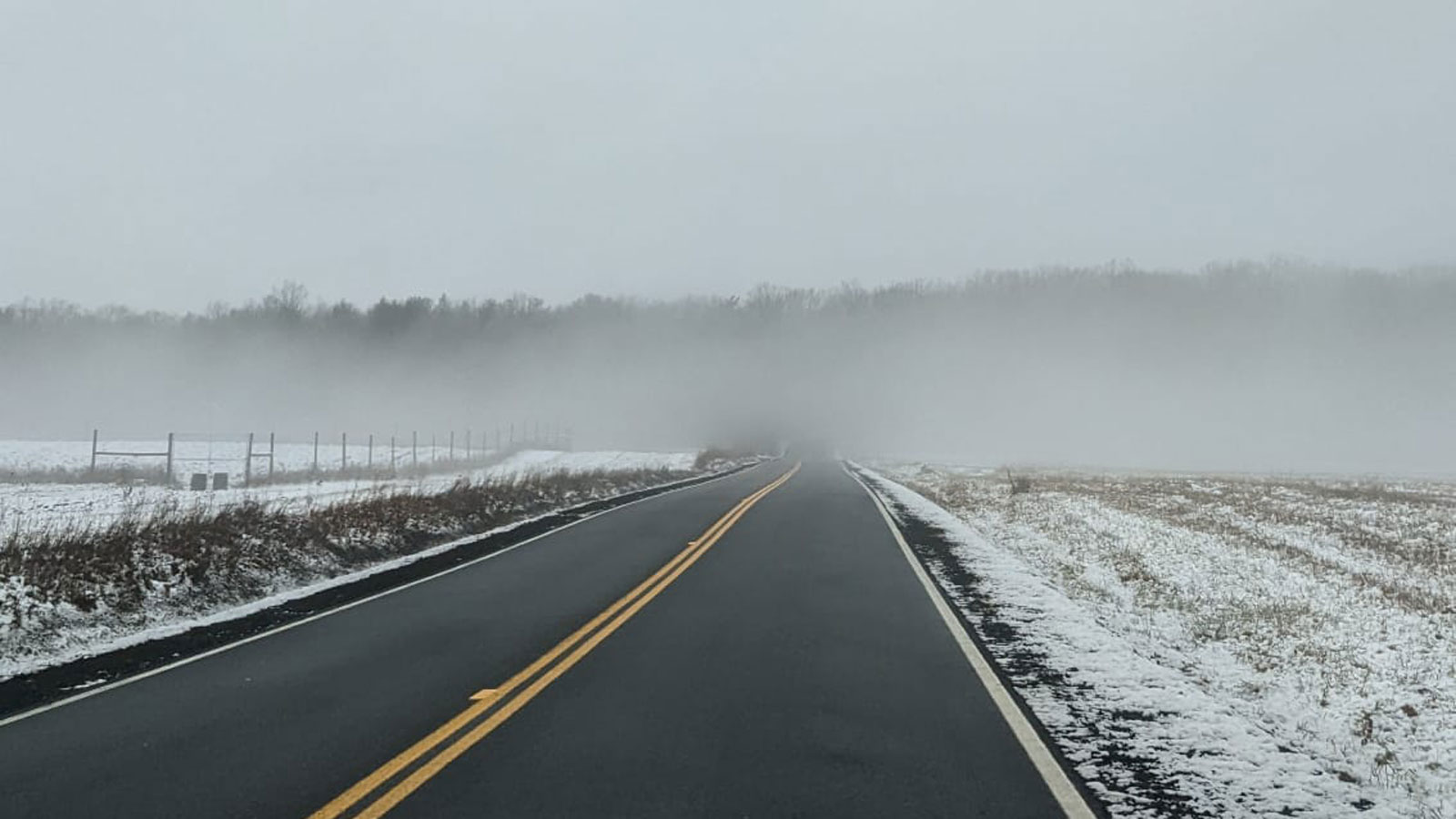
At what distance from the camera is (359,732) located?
5.43 metres

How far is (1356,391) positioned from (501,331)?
476 feet

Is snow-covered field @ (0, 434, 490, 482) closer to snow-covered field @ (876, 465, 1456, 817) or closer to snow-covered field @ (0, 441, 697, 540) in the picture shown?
snow-covered field @ (0, 441, 697, 540)

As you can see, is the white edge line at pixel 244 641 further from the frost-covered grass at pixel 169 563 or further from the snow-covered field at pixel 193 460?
the snow-covered field at pixel 193 460

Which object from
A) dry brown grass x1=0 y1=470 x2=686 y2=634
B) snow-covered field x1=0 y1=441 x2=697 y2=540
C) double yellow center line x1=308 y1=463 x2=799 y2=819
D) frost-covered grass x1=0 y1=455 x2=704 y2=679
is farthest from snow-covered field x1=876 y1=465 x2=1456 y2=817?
snow-covered field x1=0 y1=441 x2=697 y2=540

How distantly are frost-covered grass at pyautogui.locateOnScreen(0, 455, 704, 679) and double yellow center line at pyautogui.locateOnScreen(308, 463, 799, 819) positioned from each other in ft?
14.4

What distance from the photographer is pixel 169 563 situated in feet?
34.8

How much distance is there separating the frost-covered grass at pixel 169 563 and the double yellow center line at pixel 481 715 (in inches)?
173

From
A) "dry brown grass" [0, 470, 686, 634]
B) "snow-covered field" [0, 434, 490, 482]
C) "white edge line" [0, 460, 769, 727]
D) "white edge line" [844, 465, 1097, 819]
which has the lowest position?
"white edge line" [0, 460, 769, 727]

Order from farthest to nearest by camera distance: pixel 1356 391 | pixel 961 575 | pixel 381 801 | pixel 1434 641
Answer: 1. pixel 1356 391
2. pixel 961 575
3. pixel 1434 641
4. pixel 381 801

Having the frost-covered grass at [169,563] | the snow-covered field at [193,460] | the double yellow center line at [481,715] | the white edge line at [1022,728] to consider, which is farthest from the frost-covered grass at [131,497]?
the white edge line at [1022,728]

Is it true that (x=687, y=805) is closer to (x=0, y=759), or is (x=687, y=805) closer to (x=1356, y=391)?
(x=0, y=759)

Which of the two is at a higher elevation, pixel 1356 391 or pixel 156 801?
pixel 1356 391

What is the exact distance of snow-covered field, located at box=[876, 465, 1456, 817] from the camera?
4.88m

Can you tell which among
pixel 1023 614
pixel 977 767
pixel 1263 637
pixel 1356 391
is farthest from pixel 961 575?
pixel 1356 391
